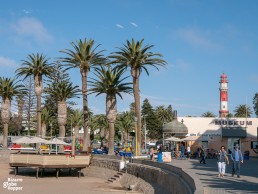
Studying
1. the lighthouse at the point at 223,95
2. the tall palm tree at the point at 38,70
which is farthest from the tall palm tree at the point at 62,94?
the lighthouse at the point at 223,95

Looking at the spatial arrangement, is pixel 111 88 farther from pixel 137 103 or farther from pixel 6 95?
pixel 6 95

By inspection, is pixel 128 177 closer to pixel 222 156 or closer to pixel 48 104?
pixel 222 156

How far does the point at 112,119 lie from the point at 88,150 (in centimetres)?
402

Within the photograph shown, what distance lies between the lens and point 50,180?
3288cm

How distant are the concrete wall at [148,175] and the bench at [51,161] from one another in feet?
4.66

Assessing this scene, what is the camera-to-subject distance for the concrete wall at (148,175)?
18442 mm

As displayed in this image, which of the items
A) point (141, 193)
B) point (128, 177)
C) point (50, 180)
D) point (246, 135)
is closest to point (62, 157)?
point (50, 180)

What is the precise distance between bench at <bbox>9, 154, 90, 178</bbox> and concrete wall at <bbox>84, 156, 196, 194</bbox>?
4.66 ft

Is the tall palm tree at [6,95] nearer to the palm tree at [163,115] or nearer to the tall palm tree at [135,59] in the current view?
the tall palm tree at [135,59]

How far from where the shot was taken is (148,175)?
2603 cm

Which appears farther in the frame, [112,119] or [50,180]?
[112,119]

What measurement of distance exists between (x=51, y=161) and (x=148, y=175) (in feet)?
34.6

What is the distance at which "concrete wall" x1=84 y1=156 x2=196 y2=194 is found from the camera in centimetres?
1844

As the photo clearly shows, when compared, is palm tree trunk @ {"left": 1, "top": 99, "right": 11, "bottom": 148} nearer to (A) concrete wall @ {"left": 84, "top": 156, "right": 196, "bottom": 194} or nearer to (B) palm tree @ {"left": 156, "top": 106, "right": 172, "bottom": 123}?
(A) concrete wall @ {"left": 84, "top": 156, "right": 196, "bottom": 194}
